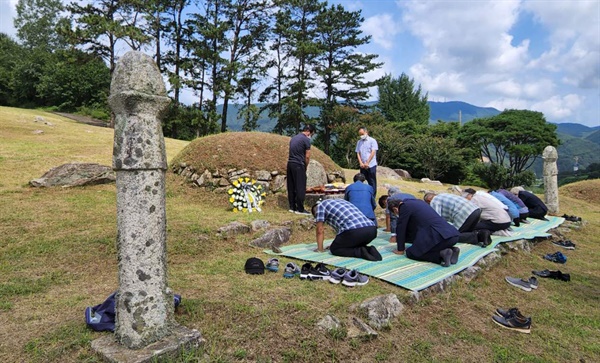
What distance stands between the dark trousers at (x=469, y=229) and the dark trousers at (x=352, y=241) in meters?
2.32

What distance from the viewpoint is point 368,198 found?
700 cm

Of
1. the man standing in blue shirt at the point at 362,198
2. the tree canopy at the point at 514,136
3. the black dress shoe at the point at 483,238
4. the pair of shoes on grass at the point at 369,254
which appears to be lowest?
the pair of shoes on grass at the point at 369,254

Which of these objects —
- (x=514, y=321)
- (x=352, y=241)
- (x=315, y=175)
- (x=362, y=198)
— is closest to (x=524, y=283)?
(x=514, y=321)

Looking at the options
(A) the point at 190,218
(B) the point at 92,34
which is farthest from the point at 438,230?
(B) the point at 92,34

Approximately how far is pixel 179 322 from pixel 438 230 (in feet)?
12.6

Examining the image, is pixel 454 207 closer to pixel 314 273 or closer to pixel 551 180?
pixel 314 273

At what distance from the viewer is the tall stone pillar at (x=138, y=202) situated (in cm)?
282

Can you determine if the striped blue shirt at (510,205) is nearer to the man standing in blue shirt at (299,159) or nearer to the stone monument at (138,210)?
the man standing in blue shirt at (299,159)

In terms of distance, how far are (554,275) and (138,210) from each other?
656 centimetres

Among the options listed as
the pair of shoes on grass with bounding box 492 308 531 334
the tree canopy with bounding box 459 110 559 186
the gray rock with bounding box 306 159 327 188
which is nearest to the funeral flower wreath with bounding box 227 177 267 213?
the gray rock with bounding box 306 159 327 188

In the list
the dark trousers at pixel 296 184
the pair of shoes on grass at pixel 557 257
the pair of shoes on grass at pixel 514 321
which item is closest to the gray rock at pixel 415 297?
the pair of shoes on grass at pixel 514 321

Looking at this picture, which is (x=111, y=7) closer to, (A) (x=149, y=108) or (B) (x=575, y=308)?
(A) (x=149, y=108)

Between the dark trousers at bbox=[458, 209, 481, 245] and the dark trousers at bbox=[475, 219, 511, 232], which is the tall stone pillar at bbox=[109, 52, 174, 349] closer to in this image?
the dark trousers at bbox=[458, 209, 481, 245]

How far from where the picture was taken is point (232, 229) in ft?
22.7
